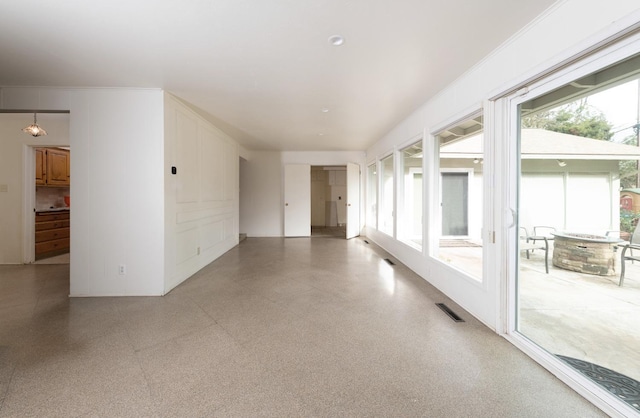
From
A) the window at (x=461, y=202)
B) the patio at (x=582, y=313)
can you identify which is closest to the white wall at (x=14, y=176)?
the patio at (x=582, y=313)

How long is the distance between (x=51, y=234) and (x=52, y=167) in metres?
1.37

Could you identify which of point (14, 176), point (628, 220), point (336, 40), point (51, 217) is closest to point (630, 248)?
point (628, 220)

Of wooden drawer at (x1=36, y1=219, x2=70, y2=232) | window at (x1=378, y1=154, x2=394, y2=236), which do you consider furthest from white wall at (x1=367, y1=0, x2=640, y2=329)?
wooden drawer at (x1=36, y1=219, x2=70, y2=232)

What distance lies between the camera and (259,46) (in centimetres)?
234

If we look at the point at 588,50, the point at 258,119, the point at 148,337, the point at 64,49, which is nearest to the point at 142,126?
the point at 64,49

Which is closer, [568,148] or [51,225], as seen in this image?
[568,148]

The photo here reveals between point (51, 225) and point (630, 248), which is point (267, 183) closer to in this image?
point (51, 225)

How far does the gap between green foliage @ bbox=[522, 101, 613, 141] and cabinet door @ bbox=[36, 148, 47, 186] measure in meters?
7.76

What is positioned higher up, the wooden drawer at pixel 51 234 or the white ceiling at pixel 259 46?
the white ceiling at pixel 259 46

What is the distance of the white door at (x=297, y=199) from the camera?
7.87m

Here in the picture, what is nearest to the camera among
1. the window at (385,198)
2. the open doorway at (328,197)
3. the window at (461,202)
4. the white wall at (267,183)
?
the window at (385,198)

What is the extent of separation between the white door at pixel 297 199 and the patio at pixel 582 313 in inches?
239

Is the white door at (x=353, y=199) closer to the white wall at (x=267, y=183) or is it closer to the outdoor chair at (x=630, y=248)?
the white wall at (x=267, y=183)

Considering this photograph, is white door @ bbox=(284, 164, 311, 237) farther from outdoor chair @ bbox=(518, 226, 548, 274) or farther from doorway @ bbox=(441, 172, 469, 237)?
outdoor chair @ bbox=(518, 226, 548, 274)
